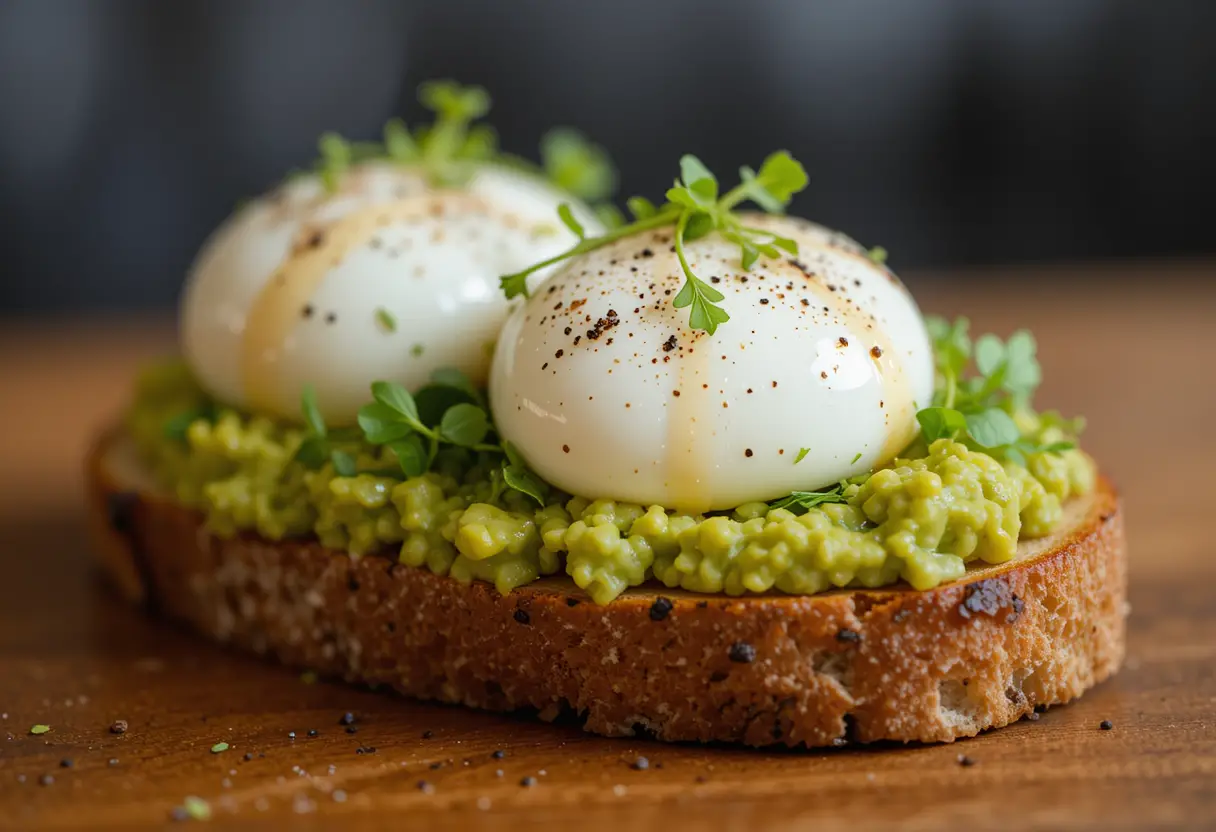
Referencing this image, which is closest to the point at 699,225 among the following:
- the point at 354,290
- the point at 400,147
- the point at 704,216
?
the point at 704,216

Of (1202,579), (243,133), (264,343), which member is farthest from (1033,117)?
(264,343)

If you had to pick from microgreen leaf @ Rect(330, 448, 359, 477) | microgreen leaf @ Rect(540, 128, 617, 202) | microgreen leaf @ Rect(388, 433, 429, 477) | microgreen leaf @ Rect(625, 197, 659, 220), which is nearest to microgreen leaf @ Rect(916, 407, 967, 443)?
microgreen leaf @ Rect(625, 197, 659, 220)

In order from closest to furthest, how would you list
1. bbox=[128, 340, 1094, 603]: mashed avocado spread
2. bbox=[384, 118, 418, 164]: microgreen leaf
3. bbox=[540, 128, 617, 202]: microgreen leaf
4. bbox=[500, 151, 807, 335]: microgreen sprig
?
bbox=[128, 340, 1094, 603]: mashed avocado spread < bbox=[500, 151, 807, 335]: microgreen sprig < bbox=[384, 118, 418, 164]: microgreen leaf < bbox=[540, 128, 617, 202]: microgreen leaf

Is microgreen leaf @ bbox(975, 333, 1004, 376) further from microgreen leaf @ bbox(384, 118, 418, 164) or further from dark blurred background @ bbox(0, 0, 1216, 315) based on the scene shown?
dark blurred background @ bbox(0, 0, 1216, 315)

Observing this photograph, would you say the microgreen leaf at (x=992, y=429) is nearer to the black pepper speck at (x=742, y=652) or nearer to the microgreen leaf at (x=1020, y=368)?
the microgreen leaf at (x=1020, y=368)

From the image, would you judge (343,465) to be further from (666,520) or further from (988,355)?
(988,355)

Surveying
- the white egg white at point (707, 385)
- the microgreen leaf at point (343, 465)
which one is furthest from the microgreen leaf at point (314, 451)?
the white egg white at point (707, 385)

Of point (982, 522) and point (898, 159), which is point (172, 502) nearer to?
point (982, 522)
